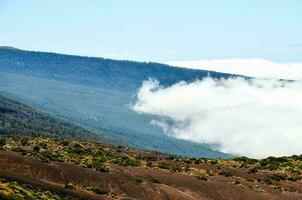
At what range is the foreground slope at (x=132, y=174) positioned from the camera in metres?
72.3

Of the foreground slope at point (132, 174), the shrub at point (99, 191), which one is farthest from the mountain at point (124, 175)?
the shrub at point (99, 191)

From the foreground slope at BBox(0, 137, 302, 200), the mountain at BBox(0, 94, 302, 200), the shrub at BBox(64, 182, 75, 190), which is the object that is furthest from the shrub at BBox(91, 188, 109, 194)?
the shrub at BBox(64, 182, 75, 190)

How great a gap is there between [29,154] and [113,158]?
18.4 metres

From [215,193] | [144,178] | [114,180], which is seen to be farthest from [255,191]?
[114,180]

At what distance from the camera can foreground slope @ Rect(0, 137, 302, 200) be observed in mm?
72312

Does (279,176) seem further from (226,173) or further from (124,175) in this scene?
(124,175)

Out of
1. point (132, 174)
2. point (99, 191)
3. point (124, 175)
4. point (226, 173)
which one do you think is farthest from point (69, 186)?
point (226, 173)

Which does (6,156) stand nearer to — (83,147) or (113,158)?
(113,158)

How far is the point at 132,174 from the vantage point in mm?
85312

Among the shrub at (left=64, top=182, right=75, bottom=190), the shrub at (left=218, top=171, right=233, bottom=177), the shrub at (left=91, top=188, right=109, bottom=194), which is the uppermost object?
the shrub at (left=64, top=182, right=75, bottom=190)

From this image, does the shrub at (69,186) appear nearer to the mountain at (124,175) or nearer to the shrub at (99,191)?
the mountain at (124,175)

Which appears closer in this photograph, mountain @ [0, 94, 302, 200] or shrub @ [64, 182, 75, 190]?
mountain @ [0, 94, 302, 200]

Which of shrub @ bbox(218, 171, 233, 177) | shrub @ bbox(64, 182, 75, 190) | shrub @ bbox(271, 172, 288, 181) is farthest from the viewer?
shrub @ bbox(271, 172, 288, 181)

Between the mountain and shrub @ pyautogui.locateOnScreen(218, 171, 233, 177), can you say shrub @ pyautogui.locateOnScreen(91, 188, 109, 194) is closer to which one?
the mountain
